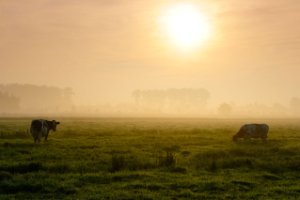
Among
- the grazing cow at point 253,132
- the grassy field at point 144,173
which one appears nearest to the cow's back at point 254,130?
the grazing cow at point 253,132

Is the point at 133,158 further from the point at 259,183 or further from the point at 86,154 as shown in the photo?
the point at 259,183

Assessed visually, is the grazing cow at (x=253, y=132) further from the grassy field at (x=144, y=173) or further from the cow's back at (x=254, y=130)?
the grassy field at (x=144, y=173)

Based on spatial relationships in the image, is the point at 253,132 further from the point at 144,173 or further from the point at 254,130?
the point at 144,173

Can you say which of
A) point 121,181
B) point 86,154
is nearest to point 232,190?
point 121,181

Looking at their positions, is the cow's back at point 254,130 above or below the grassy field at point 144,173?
above

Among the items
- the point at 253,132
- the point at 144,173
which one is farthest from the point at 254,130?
the point at 144,173

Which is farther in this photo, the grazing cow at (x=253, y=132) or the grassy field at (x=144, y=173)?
the grazing cow at (x=253, y=132)

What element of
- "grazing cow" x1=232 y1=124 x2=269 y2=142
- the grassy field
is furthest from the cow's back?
the grassy field

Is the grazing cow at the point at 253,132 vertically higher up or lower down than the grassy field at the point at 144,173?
higher up

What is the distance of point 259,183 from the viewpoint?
1780 cm

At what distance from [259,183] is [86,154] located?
39.6ft

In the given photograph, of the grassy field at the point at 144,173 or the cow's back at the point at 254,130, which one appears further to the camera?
the cow's back at the point at 254,130

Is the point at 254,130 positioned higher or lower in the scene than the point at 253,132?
higher

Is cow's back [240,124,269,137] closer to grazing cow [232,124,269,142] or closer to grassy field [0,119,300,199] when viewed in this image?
grazing cow [232,124,269,142]
